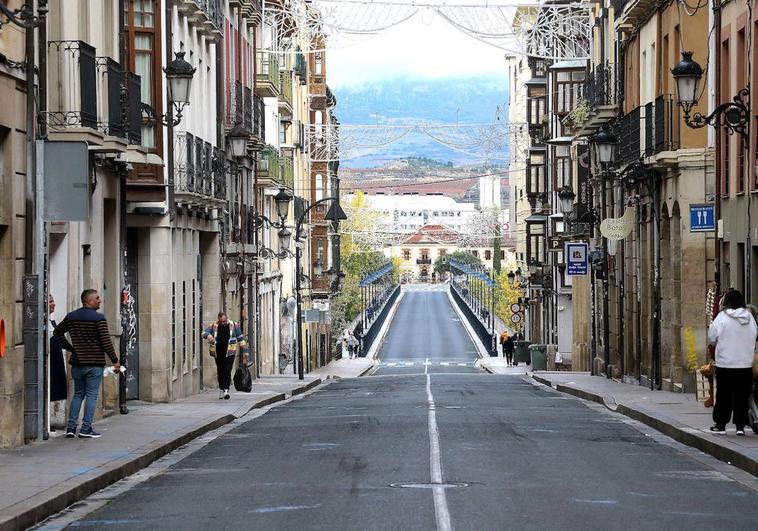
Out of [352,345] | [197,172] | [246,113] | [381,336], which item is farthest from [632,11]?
[381,336]

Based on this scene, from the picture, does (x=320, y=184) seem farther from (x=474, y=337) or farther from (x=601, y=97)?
(x=601, y=97)

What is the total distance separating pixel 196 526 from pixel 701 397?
1609 centimetres

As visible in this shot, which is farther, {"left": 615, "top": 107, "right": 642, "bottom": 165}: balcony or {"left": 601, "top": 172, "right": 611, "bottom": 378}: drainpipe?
{"left": 601, "top": 172, "right": 611, "bottom": 378}: drainpipe

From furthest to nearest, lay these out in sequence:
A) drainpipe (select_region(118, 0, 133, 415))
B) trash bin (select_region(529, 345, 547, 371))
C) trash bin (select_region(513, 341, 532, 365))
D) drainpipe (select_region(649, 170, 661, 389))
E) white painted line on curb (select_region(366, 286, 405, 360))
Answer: white painted line on curb (select_region(366, 286, 405, 360)) → trash bin (select_region(513, 341, 532, 365)) → trash bin (select_region(529, 345, 547, 371)) → drainpipe (select_region(649, 170, 661, 389)) → drainpipe (select_region(118, 0, 133, 415))

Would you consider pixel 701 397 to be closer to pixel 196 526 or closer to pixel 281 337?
pixel 196 526

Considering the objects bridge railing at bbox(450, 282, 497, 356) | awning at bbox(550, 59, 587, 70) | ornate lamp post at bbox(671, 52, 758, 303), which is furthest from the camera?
bridge railing at bbox(450, 282, 497, 356)

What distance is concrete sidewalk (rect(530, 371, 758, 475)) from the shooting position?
17328mm

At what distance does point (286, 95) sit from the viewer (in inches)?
2608

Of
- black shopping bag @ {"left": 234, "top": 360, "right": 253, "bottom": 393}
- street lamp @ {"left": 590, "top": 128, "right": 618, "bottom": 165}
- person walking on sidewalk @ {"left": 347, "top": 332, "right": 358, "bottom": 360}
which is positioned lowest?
person walking on sidewalk @ {"left": 347, "top": 332, "right": 358, "bottom": 360}

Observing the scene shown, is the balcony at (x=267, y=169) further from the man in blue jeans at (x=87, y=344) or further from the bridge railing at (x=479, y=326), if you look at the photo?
the bridge railing at (x=479, y=326)

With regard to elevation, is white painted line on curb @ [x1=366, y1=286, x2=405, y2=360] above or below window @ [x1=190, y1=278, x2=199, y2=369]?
below

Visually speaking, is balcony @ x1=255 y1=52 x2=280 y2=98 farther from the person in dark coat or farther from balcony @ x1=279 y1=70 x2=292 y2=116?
the person in dark coat

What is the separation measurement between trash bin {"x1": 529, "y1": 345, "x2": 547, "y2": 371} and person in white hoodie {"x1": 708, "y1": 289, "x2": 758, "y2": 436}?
48.4 metres

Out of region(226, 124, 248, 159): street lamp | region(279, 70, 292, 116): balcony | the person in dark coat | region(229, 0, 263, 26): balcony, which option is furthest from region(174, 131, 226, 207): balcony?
region(279, 70, 292, 116): balcony
